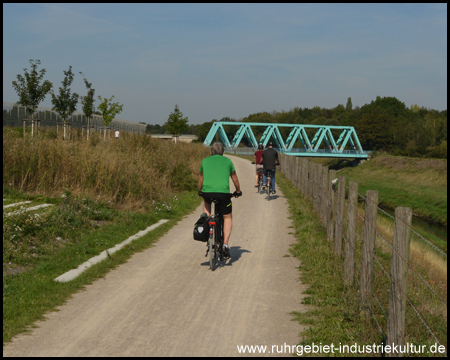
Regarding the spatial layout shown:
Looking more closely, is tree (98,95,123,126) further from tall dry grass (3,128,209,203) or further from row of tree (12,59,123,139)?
tall dry grass (3,128,209,203)

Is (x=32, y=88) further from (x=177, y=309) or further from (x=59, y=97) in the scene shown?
(x=177, y=309)

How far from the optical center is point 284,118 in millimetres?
167750

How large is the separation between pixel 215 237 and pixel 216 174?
964mm

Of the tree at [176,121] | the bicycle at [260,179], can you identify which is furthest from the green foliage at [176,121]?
the bicycle at [260,179]

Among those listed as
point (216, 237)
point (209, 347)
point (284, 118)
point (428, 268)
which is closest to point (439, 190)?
point (428, 268)

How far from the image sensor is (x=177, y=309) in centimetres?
579

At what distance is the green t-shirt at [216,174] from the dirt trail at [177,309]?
4.08 ft

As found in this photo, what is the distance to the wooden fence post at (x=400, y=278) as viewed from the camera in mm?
4195

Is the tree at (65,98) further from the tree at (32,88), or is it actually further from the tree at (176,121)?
the tree at (176,121)

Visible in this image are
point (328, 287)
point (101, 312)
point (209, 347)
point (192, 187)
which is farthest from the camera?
point (192, 187)

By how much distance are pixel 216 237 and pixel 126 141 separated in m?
15.1

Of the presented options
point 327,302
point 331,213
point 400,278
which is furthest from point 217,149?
point 400,278

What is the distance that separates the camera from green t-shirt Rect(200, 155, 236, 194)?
25.3ft

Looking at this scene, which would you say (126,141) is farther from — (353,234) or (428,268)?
(353,234)
